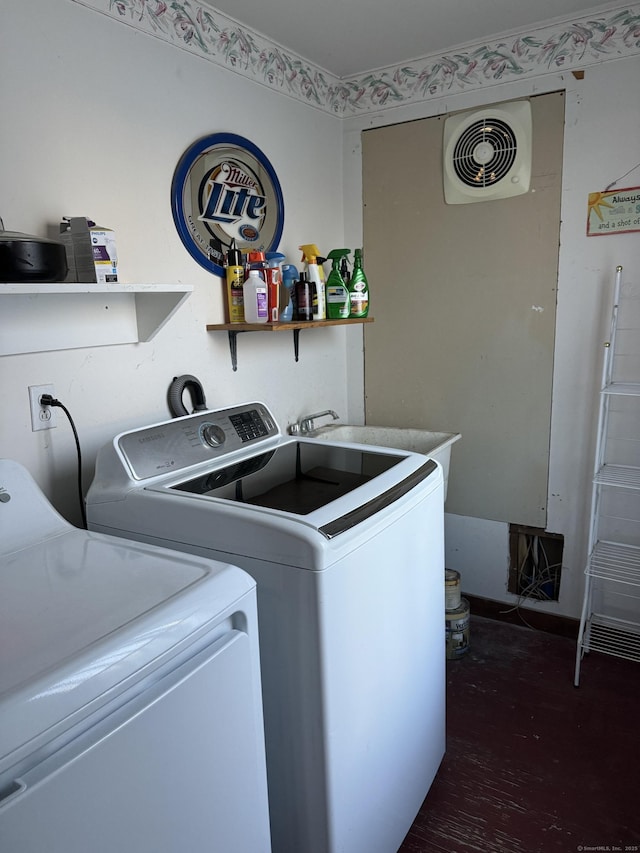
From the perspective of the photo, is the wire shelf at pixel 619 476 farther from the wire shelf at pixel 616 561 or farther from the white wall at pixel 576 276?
the wire shelf at pixel 616 561

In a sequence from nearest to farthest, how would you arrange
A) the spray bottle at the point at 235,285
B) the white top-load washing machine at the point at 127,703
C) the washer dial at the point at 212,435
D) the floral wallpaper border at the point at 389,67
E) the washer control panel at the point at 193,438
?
the white top-load washing machine at the point at 127,703
the washer control panel at the point at 193,438
the washer dial at the point at 212,435
the floral wallpaper border at the point at 389,67
the spray bottle at the point at 235,285

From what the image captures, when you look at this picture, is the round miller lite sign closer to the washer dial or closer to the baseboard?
the washer dial

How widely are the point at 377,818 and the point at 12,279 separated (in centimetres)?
157

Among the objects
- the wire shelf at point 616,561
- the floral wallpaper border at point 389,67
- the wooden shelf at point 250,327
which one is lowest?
the wire shelf at point 616,561

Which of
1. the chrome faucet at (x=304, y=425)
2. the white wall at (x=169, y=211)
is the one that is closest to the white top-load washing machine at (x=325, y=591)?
the white wall at (x=169, y=211)

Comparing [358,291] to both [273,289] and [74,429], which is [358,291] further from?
[74,429]

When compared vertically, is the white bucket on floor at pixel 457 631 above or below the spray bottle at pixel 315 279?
below

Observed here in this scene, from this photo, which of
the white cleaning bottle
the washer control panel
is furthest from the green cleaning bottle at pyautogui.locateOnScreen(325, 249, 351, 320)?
the washer control panel

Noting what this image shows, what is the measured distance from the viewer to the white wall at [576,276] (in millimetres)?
2328

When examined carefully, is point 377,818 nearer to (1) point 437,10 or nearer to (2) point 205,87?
(2) point 205,87

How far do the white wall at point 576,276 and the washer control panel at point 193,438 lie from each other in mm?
1135

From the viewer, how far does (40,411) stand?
171 cm

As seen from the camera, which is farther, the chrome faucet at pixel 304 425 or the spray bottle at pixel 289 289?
the chrome faucet at pixel 304 425

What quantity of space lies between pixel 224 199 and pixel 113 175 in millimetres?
485
